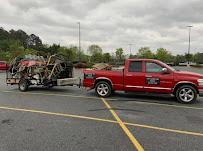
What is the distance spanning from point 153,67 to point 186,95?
5.62ft

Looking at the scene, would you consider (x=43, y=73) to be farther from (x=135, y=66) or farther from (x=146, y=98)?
(x=146, y=98)

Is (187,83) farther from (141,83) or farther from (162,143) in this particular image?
(162,143)

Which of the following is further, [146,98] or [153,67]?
[146,98]

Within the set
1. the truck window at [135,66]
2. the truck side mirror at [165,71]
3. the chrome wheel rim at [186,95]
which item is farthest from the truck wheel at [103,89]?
the chrome wheel rim at [186,95]

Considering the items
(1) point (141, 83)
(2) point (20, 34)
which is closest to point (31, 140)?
(1) point (141, 83)

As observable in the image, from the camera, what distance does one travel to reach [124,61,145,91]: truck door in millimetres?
11672

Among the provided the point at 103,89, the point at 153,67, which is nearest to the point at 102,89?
the point at 103,89

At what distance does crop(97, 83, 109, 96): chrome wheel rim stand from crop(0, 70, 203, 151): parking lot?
0.92 meters

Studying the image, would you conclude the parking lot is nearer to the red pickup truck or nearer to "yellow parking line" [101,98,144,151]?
"yellow parking line" [101,98,144,151]

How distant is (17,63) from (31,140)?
9940mm

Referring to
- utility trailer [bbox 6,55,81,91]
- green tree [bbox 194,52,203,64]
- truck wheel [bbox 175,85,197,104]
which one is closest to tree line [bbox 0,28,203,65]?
green tree [bbox 194,52,203,64]

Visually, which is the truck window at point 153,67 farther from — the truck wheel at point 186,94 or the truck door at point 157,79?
the truck wheel at point 186,94

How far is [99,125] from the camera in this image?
7.25 meters

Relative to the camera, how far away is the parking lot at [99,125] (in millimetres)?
5703
